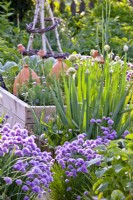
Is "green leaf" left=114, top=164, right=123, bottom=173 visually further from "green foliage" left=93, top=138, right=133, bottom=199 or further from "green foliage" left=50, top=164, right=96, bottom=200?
"green foliage" left=50, top=164, right=96, bottom=200

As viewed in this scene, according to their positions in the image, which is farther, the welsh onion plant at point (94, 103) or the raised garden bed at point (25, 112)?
the raised garden bed at point (25, 112)

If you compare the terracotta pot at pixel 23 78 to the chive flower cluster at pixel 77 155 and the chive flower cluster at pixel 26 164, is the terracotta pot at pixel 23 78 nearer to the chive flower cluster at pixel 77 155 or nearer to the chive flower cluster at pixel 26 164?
the chive flower cluster at pixel 77 155

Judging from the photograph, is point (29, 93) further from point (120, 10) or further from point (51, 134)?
point (120, 10)

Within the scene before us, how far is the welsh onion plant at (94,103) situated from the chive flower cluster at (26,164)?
89cm

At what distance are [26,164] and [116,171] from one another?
1.67ft

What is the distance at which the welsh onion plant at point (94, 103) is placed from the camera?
410 centimetres

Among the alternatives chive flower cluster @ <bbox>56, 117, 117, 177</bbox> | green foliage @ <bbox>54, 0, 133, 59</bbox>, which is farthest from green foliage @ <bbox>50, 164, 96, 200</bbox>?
green foliage @ <bbox>54, 0, 133, 59</bbox>

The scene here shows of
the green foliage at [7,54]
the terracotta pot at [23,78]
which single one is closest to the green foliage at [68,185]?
the terracotta pot at [23,78]

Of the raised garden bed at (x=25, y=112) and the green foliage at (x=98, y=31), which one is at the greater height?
the raised garden bed at (x=25, y=112)

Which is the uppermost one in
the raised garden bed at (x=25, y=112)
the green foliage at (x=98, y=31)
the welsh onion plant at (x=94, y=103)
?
the welsh onion plant at (x=94, y=103)

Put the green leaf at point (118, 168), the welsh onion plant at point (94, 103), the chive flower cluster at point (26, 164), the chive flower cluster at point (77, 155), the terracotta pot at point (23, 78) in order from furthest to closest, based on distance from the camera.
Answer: the terracotta pot at point (23, 78) → the welsh onion plant at point (94, 103) → the chive flower cluster at point (77, 155) → the chive flower cluster at point (26, 164) → the green leaf at point (118, 168)

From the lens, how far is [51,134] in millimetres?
4293

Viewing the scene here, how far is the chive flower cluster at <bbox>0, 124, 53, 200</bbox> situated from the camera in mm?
2871

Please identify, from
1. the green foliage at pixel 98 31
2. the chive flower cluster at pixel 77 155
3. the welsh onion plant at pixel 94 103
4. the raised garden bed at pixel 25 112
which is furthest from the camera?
the green foliage at pixel 98 31
